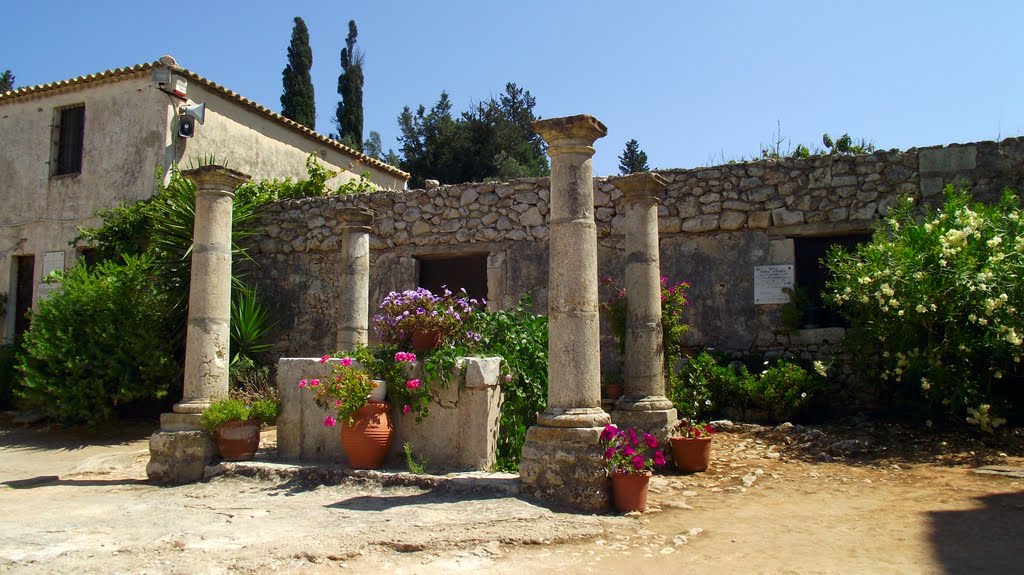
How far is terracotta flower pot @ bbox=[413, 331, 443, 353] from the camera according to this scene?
6.32 meters

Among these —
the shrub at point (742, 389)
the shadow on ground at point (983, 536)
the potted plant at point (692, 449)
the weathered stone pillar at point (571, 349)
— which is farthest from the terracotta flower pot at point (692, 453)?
the shadow on ground at point (983, 536)

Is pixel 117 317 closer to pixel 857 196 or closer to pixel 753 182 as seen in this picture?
pixel 753 182

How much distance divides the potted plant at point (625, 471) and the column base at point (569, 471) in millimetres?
54

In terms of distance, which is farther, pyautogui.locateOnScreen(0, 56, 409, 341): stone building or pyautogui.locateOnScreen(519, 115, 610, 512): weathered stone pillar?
pyautogui.locateOnScreen(0, 56, 409, 341): stone building

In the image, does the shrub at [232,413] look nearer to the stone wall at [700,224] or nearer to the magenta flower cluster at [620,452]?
the magenta flower cluster at [620,452]

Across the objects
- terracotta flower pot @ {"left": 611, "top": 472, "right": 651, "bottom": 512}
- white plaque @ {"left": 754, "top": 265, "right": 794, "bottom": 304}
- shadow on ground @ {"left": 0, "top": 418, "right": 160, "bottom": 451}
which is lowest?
shadow on ground @ {"left": 0, "top": 418, "right": 160, "bottom": 451}

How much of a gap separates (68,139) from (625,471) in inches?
493

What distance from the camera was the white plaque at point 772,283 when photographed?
29.5 ft

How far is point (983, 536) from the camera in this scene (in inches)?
175

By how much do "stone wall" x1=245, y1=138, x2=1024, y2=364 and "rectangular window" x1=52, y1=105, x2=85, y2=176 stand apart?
5.10 metres

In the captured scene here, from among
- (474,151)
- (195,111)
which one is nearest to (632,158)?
(474,151)

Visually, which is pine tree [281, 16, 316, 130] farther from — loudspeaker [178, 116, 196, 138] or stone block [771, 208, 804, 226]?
stone block [771, 208, 804, 226]

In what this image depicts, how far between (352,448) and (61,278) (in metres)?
6.82

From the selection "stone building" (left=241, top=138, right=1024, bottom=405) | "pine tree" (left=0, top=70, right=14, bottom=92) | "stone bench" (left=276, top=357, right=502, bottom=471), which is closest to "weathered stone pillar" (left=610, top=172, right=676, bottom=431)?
"stone bench" (left=276, top=357, right=502, bottom=471)
